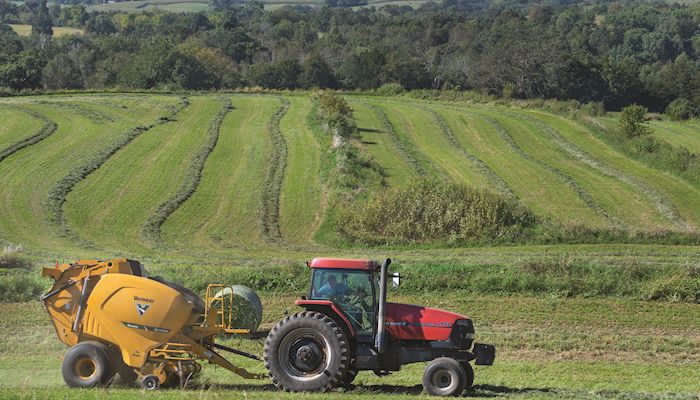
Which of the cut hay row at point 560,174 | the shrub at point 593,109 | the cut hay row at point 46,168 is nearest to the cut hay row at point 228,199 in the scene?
the cut hay row at point 46,168

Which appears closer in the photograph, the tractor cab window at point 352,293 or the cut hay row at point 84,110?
the tractor cab window at point 352,293

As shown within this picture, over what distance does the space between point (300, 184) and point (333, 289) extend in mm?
33590

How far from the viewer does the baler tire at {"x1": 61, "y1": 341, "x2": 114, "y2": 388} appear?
677 inches

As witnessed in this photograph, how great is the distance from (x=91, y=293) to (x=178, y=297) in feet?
5.29

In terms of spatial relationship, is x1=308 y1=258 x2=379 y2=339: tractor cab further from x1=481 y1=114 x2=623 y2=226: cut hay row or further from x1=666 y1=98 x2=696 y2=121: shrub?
x1=666 y1=98 x2=696 y2=121: shrub

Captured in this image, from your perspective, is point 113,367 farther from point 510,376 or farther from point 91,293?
point 510,376

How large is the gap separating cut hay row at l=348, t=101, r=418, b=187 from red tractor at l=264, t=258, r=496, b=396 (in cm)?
3247

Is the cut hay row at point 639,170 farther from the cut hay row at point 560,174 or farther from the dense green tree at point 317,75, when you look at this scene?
the dense green tree at point 317,75

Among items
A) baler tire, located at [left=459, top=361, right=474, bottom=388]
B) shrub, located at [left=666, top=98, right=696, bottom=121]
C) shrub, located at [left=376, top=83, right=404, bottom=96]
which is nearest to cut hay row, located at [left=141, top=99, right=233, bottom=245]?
baler tire, located at [left=459, top=361, right=474, bottom=388]

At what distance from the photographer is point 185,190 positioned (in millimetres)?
48250

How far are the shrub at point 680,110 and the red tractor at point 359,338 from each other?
8700 centimetres

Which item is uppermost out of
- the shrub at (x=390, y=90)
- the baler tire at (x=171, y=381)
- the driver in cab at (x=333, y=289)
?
the shrub at (x=390, y=90)

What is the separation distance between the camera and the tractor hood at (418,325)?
57.5 feet

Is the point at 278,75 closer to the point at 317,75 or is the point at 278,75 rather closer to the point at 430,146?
the point at 317,75
